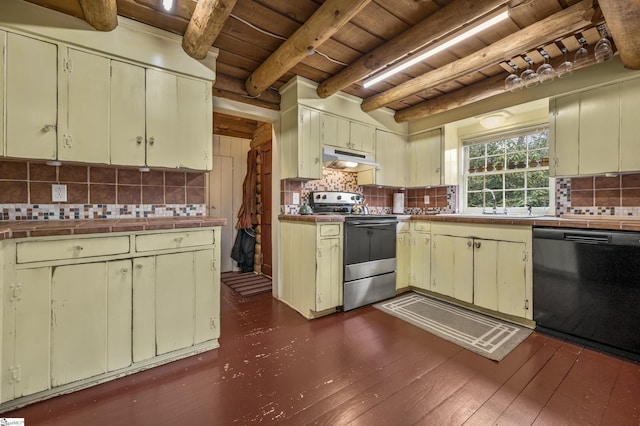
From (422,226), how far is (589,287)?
1607mm

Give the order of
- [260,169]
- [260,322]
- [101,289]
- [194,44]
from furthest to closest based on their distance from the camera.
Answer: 1. [260,169]
2. [260,322]
3. [194,44]
4. [101,289]

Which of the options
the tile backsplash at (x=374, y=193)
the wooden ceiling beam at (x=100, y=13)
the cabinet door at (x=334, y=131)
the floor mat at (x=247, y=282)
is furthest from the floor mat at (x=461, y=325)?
the wooden ceiling beam at (x=100, y=13)

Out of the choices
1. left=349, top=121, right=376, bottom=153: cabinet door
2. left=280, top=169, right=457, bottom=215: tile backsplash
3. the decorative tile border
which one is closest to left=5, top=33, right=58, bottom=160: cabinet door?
the decorative tile border

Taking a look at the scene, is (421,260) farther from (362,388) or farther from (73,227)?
(73,227)

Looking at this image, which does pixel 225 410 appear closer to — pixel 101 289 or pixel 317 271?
pixel 101 289

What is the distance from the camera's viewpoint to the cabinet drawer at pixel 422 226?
11.1 ft

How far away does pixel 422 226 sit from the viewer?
11.4 feet

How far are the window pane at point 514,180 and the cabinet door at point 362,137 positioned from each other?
1.78 metres

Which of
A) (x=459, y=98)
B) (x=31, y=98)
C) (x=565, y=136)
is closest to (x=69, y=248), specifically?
(x=31, y=98)

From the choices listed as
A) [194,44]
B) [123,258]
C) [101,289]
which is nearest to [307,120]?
[194,44]

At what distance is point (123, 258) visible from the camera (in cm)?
181

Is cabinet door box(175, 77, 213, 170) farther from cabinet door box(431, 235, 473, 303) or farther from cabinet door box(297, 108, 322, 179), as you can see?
cabinet door box(431, 235, 473, 303)

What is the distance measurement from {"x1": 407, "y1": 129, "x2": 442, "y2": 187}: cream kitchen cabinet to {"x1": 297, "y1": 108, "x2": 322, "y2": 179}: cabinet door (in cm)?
170

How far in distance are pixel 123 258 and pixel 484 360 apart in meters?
2.70
